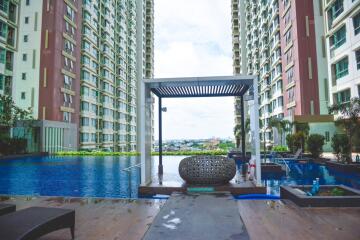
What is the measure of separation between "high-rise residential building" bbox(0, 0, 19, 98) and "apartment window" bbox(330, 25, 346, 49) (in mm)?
34464

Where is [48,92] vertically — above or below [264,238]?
above

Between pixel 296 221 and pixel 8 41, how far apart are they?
119 feet

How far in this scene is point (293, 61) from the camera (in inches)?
1547

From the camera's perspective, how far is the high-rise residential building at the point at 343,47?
24.8 metres

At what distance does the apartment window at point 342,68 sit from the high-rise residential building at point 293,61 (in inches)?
163

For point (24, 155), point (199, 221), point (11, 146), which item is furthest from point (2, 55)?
point (199, 221)

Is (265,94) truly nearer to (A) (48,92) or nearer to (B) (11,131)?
(A) (48,92)

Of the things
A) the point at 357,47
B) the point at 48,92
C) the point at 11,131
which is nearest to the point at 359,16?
the point at 357,47

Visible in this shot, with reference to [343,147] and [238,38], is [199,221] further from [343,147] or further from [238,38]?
[238,38]

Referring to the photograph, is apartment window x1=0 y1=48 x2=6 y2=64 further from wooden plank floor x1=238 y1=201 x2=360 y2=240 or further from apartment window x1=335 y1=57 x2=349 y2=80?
apartment window x1=335 y1=57 x2=349 y2=80

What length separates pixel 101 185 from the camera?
12578 mm

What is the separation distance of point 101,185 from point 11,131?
30313 millimetres

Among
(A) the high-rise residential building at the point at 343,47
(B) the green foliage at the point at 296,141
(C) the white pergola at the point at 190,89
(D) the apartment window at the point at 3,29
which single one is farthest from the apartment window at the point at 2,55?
(A) the high-rise residential building at the point at 343,47

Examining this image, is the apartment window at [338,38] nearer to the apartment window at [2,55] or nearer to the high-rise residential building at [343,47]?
the high-rise residential building at [343,47]
